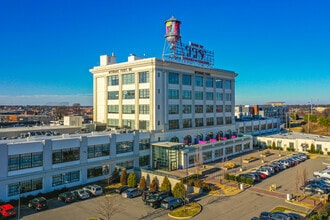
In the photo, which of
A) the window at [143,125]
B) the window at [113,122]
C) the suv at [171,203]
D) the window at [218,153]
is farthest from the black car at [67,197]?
the window at [218,153]

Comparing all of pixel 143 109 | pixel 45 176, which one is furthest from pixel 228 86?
pixel 45 176

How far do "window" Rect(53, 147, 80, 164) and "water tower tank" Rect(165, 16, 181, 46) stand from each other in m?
35.2

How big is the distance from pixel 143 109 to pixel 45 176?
26.7 m

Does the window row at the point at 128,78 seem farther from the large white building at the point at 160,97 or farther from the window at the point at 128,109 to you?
the window at the point at 128,109

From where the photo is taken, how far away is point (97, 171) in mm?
47500

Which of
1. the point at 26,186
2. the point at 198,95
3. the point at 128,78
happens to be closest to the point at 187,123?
the point at 198,95

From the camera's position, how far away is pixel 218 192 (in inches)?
1620

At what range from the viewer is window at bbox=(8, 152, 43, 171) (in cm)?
3728

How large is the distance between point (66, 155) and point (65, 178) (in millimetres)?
3482

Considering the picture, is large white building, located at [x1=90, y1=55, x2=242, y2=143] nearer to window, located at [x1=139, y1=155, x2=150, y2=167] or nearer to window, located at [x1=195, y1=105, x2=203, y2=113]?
window, located at [x1=195, y1=105, x2=203, y2=113]

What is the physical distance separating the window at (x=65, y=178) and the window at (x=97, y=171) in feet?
6.79

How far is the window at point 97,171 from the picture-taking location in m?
46.3

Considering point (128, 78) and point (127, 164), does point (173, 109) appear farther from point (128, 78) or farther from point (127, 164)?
point (127, 164)

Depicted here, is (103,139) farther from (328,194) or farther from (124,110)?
(328,194)
